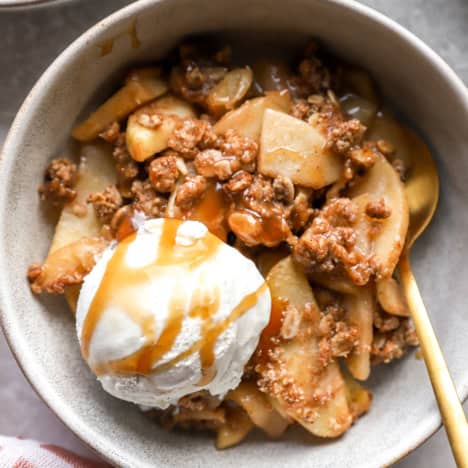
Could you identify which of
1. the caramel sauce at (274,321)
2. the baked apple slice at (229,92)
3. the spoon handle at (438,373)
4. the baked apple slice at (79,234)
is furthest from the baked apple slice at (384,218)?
the baked apple slice at (79,234)

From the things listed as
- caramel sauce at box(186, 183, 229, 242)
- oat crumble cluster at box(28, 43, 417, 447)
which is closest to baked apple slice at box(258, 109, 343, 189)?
oat crumble cluster at box(28, 43, 417, 447)

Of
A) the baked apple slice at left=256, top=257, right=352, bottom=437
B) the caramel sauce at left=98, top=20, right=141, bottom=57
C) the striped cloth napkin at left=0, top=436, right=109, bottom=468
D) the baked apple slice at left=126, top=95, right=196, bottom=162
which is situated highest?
the caramel sauce at left=98, top=20, right=141, bottom=57

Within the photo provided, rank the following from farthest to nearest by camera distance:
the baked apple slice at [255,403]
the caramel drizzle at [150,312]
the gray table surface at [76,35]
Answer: the gray table surface at [76,35], the baked apple slice at [255,403], the caramel drizzle at [150,312]

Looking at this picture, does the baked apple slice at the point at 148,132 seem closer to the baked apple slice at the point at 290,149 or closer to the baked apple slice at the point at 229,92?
the baked apple slice at the point at 229,92

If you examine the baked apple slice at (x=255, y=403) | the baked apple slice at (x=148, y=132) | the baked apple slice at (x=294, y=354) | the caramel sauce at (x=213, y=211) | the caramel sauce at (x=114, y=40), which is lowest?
the baked apple slice at (x=255, y=403)

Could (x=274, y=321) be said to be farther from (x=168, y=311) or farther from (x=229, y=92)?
(x=229, y=92)

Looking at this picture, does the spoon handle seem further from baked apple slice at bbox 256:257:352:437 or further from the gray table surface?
the gray table surface

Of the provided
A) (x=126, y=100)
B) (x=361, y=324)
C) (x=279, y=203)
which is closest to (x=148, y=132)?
(x=126, y=100)
